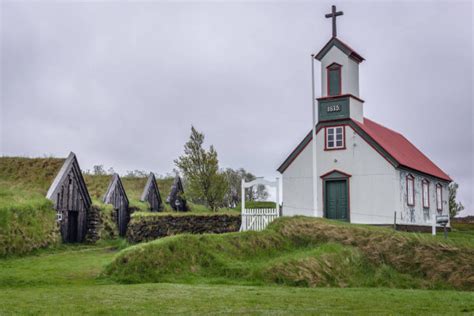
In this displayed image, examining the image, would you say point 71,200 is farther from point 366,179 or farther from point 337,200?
point 366,179

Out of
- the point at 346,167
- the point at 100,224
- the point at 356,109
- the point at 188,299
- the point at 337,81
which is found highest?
the point at 337,81

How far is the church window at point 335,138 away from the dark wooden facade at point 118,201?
1211cm

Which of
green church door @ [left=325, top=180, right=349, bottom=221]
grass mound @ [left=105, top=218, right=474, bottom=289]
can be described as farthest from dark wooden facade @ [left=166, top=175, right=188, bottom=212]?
grass mound @ [left=105, top=218, right=474, bottom=289]

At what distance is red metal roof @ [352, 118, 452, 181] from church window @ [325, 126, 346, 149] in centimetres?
96

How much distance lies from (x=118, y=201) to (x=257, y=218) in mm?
11691

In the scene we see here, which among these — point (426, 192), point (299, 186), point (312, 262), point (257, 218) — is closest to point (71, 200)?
point (257, 218)

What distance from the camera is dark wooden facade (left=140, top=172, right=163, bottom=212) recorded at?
1508 inches

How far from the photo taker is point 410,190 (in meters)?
29.5

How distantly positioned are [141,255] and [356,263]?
→ 20.8 feet

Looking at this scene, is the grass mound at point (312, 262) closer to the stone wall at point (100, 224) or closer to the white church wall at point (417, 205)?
the white church wall at point (417, 205)

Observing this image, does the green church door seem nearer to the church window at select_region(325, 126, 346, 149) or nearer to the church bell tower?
the church window at select_region(325, 126, 346, 149)

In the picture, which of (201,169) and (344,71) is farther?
(201,169)

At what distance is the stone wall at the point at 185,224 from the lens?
2727cm

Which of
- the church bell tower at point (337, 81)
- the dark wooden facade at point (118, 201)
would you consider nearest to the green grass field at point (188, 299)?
the church bell tower at point (337, 81)
